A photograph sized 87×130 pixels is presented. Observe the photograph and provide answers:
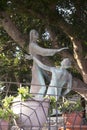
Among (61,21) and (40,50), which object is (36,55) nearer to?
(40,50)

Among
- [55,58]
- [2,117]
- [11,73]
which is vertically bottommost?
[11,73]

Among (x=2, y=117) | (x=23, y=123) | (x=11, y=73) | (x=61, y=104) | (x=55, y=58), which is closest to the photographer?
(x=2, y=117)

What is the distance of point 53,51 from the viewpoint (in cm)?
955

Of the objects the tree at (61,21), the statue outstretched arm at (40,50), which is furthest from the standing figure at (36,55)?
the tree at (61,21)

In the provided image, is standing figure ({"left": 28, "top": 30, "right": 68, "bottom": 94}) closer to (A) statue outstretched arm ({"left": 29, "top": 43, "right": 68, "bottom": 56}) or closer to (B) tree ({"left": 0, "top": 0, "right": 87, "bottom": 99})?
(A) statue outstretched arm ({"left": 29, "top": 43, "right": 68, "bottom": 56})

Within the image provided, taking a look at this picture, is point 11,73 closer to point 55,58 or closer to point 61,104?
point 55,58

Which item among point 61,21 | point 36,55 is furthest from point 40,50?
point 61,21

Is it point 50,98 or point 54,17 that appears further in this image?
point 54,17

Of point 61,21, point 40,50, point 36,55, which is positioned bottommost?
point 36,55

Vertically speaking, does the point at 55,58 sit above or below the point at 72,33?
below

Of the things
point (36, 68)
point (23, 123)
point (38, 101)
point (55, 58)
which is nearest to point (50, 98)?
point (38, 101)

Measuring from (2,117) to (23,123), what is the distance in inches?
21.9

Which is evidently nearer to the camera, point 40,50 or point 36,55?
point 40,50

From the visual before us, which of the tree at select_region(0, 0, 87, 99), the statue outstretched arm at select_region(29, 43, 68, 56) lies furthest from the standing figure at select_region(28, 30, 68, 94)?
the tree at select_region(0, 0, 87, 99)
